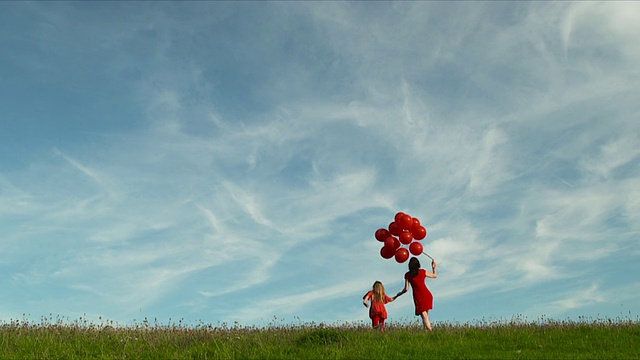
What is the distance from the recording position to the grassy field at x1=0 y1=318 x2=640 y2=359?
1357 centimetres

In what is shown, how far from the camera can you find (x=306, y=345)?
14258mm

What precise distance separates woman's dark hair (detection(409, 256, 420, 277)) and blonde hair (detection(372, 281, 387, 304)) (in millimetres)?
948

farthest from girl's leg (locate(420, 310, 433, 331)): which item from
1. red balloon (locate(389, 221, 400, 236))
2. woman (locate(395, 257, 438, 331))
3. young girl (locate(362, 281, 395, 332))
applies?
red balloon (locate(389, 221, 400, 236))

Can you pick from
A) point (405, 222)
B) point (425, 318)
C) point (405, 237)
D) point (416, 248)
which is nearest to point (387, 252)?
point (405, 237)

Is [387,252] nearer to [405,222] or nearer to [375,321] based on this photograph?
[405,222]

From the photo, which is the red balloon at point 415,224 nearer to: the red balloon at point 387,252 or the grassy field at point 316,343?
the red balloon at point 387,252

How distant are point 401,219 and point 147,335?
7.55 m

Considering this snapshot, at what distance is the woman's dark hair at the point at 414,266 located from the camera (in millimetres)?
18281

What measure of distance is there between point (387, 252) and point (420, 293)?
1.48 meters

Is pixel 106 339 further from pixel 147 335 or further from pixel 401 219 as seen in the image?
pixel 401 219

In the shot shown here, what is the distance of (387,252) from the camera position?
1856 centimetres

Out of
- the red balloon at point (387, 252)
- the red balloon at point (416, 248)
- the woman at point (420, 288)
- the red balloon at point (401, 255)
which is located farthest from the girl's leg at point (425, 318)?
the red balloon at point (387, 252)

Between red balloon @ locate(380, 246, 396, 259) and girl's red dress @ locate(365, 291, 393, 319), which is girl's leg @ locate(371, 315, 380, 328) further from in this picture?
red balloon @ locate(380, 246, 396, 259)

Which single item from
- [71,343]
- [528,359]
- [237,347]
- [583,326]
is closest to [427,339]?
[528,359]
